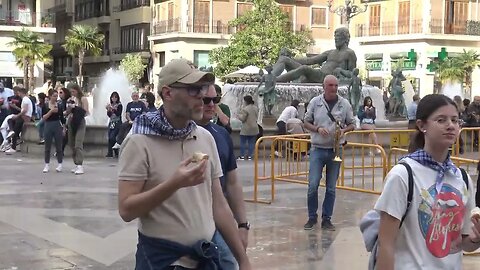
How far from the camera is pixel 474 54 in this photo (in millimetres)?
52500

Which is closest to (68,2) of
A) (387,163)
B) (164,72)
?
(387,163)

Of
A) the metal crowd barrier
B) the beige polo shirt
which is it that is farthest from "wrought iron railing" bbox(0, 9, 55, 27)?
the beige polo shirt

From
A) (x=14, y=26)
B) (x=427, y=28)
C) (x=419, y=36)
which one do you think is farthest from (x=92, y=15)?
(x=427, y=28)

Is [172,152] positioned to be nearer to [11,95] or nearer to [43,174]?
[43,174]

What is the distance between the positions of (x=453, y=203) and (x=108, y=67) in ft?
202

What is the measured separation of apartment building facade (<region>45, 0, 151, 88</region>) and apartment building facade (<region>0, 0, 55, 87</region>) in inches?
307

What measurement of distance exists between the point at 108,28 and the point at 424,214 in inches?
2435

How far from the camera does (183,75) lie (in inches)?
137

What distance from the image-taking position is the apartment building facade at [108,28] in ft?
194

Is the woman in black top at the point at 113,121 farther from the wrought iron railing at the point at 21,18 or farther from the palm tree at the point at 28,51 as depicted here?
the wrought iron railing at the point at 21,18

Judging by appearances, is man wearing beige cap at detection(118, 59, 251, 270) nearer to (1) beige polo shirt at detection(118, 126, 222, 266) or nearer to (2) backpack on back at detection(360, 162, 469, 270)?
(1) beige polo shirt at detection(118, 126, 222, 266)

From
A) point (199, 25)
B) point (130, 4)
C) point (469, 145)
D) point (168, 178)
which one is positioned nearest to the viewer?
point (168, 178)

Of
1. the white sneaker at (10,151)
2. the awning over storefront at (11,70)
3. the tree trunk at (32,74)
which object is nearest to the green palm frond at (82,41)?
the awning over storefront at (11,70)

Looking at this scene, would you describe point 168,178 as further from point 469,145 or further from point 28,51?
point 28,51
